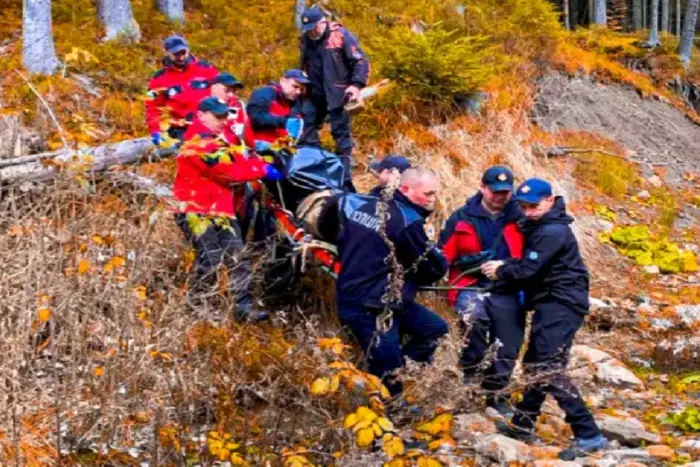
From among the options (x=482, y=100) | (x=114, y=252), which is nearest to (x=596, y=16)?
(x=482, y=100)

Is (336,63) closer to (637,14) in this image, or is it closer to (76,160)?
(76,160)

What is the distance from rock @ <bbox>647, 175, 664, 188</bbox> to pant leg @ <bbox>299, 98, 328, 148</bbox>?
20.8 ft

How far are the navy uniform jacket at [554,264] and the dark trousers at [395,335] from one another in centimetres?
61

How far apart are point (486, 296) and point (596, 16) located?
962 inches

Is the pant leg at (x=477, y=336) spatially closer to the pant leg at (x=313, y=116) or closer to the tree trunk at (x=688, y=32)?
the pant leg at (x=313, y=116)

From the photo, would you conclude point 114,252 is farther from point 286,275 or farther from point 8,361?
point 286,275

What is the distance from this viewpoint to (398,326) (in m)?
5.56

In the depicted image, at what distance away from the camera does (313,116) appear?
9.03 m

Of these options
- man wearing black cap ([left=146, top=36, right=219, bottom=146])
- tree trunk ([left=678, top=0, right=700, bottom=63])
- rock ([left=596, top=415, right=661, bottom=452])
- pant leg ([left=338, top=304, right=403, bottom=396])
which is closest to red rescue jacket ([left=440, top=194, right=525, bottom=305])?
pant leg ([left=338, top=304, right=403, bottom=396])

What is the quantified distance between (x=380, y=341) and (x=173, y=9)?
36.2 feet

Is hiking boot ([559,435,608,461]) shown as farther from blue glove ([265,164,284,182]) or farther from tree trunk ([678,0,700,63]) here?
tree trunk ([678,0,700,63])

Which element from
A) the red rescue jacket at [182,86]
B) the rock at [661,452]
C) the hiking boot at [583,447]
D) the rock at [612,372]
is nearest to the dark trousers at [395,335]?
the hiking boot at [583,447]

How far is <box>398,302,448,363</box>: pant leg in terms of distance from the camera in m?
5.63

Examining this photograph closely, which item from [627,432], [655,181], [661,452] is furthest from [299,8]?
[661,452]
